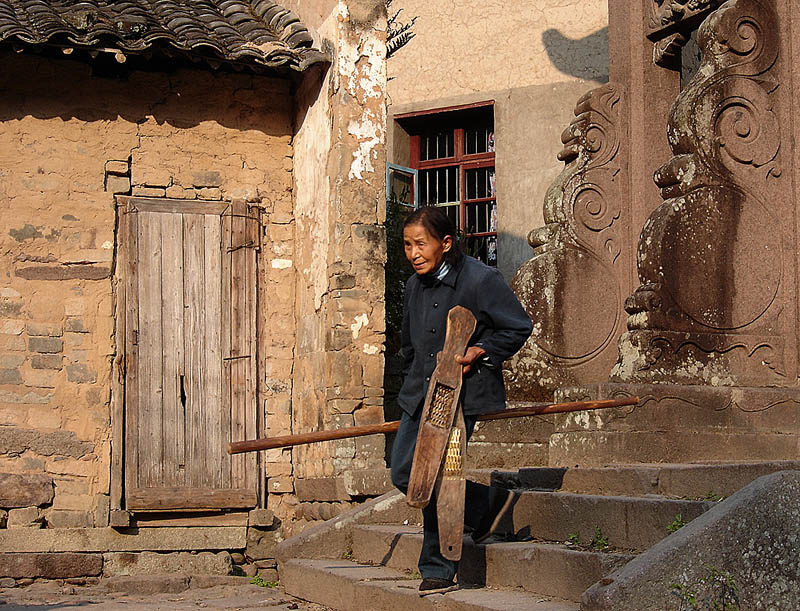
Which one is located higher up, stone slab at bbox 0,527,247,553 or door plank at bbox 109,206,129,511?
door plank at bbox 109,206,129,511

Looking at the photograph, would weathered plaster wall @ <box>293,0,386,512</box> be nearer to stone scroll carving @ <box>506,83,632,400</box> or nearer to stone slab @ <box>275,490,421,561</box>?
stone scroll carving @ <box>506,83,632,400</box>

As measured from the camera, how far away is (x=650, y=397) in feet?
20.4

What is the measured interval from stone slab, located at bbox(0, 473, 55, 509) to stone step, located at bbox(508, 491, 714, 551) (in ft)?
14.4

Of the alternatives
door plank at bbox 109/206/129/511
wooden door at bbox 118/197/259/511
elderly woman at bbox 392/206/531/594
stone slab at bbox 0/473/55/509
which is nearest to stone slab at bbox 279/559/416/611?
elderly woman at bbox 392/206/531/594

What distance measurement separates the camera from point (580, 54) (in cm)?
1405

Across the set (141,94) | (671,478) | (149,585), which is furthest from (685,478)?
(141,94)

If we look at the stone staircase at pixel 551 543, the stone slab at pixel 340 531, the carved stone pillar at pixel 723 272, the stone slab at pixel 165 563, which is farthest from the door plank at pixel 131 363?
the carved stone pillar at pixel 723 272

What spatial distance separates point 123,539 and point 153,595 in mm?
874

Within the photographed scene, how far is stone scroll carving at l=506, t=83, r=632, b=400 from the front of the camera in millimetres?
7734

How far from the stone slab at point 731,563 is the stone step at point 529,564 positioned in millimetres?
710

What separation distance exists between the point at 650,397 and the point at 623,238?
1.89 metres

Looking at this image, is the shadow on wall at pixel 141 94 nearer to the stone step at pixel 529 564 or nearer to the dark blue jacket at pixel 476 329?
the stone step at pixel 529 564

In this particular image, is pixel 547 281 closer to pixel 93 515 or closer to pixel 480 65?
pixel 93 515

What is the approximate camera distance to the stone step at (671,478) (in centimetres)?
535
